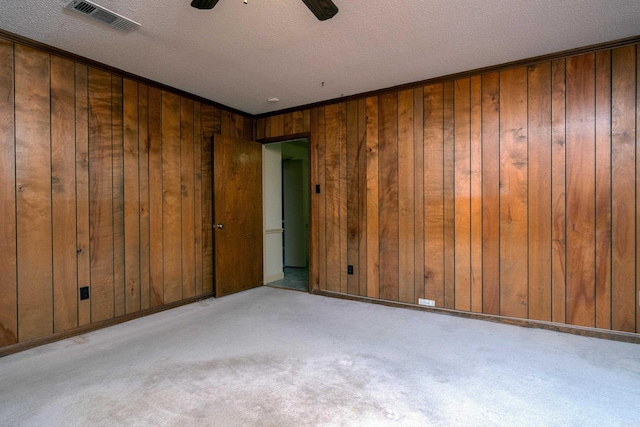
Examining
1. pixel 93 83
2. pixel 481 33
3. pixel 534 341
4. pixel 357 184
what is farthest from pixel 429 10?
pixel 93 83

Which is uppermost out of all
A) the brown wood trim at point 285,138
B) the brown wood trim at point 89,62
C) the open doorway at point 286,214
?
the brown wood trim at point 89,62

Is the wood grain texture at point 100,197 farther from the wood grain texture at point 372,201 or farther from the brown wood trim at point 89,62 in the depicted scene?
the wood grain texture at point 372,201

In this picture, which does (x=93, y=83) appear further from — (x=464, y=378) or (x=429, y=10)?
(x=464, y=378)

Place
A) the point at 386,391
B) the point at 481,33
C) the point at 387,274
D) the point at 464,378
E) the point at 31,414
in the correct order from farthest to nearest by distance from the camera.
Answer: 1. the point at 387,274
2. the point at 481,33
3. the point at 464,378
4. the point at 386,391
5. the point at 31,414

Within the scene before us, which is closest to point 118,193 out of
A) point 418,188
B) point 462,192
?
point 418,188

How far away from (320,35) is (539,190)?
2.38m

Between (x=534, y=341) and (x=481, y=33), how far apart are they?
2.52m

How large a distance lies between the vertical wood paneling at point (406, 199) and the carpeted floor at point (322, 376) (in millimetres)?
521

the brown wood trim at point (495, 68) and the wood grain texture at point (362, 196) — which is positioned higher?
the brown wood trim at point (495, 68)

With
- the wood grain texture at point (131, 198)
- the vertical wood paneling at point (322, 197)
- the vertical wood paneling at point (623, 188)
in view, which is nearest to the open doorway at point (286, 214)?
the vertical wood paneling at point (322, 197)

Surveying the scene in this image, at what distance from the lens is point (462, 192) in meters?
3.26

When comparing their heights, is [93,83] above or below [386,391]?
above

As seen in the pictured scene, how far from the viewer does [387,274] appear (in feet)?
12.0

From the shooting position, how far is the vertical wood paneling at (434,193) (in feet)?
11.0
